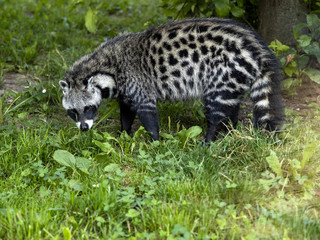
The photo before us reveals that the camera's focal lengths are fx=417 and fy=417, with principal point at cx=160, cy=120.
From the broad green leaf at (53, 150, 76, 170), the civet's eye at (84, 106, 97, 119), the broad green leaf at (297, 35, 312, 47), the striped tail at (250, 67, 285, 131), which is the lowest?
the broad green leaf at (53, 150, 76, 170)

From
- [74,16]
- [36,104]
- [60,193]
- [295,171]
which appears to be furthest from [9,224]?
[74,16]

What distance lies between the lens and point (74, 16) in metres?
9.14

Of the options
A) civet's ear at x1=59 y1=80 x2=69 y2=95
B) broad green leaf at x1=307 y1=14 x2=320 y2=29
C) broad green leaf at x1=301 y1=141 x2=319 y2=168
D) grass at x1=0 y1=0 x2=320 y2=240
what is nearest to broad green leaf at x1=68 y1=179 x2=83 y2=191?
grass at x1=0 y1=0 x2=320 y2=240

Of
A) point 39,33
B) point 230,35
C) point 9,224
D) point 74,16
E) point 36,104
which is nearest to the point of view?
point 9,224

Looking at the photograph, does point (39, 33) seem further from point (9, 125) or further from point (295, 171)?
point (295, 171)

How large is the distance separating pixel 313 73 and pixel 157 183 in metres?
3.06

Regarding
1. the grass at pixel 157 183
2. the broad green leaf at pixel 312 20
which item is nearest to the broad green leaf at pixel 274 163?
the grass at pixel 157 183

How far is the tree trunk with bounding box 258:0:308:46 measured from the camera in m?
5.94

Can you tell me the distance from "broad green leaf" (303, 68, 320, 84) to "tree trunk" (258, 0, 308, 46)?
1.75 feet

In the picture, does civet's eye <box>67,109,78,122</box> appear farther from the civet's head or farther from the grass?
the grass

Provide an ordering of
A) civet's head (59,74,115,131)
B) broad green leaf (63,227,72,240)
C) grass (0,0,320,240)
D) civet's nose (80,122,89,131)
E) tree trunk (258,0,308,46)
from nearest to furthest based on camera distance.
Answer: broad green leaf (63,227,72,240), grass (0,0,320,240), civet's nose (80,122,89,131), civet's head (59,74,115,131), tree trunk (258,0,308,46)

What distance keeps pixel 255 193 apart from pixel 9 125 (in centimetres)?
301

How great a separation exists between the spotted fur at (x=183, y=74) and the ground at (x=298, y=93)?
3.25ft

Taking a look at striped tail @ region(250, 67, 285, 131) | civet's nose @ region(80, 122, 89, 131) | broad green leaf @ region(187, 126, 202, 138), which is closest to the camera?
broad green leaf @ region(187, 126, 202, 138)
